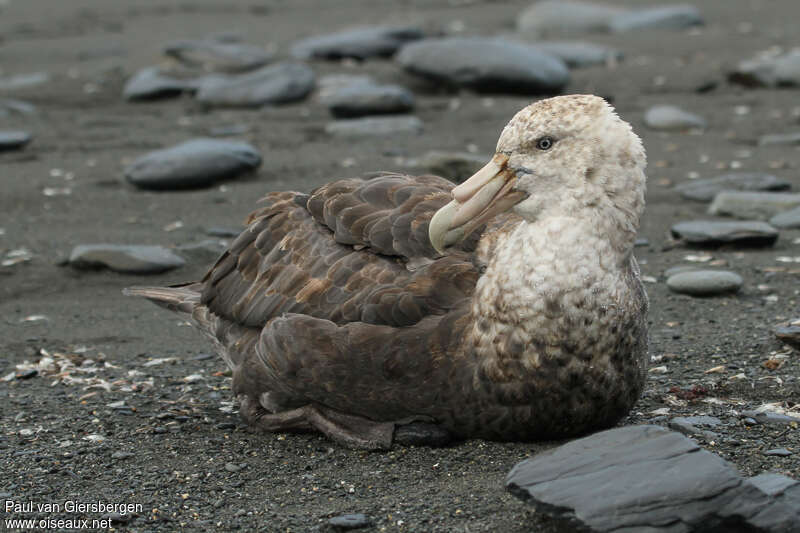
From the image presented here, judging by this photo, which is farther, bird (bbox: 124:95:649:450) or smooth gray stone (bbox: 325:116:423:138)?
smooth gray stone (bbox: 325:116:423:138)

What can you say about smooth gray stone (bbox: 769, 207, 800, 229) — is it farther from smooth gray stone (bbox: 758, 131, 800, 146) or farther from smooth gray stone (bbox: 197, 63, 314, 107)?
smooth gray stone (bbox: 197, 63, 314, 107)

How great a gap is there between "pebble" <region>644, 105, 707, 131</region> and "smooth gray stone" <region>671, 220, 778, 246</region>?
9.02 feet

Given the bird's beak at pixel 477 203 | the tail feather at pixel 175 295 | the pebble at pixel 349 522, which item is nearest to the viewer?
the pebble at pixel 349 522

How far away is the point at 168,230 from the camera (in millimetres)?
7617

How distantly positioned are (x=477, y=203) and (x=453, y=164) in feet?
13.0

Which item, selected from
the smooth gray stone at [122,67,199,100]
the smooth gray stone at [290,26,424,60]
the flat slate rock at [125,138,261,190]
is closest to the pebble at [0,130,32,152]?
the flat slate rock at [125,138,261,190]

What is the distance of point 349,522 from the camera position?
12.5ft

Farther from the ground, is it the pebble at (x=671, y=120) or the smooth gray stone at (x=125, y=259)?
the pebble at (x=671, y=120)

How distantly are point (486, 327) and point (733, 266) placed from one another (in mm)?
2812

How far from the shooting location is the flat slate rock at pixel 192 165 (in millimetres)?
8328

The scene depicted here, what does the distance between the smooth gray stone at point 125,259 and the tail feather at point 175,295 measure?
3.31 feet

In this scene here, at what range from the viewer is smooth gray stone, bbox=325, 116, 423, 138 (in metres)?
9.53

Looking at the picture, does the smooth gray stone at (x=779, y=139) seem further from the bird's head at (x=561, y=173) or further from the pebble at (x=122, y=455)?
the pebble at (x=122, y=455)

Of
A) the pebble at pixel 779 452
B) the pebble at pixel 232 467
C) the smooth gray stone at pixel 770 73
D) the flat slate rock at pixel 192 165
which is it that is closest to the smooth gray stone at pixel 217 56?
the flat slate rock at pixel 192 165
